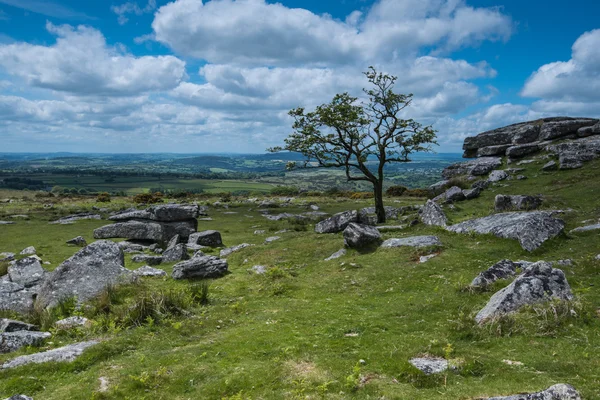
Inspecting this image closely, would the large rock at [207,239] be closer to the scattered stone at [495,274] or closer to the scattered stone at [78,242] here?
the scattered stone at [78,242]

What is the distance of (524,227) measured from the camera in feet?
79.4

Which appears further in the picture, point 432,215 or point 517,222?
point 432,215

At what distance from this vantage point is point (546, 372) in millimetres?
10086

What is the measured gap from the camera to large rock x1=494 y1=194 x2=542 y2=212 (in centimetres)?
3304

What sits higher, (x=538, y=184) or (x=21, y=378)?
(x=538, y=184)

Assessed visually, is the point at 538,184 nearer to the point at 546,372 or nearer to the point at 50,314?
the point at 546,372

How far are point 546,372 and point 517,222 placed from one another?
17337mm

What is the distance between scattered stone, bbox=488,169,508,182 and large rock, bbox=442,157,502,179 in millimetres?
3266

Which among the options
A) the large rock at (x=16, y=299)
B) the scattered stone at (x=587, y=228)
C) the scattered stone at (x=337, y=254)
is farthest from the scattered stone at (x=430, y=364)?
the scattered stone at (x=587, y=228)

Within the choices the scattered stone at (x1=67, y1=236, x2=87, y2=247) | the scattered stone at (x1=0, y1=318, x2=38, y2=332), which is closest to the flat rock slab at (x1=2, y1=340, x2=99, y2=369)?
the scattered stone at (x1=0, y1=318, x2=38, y2=332)

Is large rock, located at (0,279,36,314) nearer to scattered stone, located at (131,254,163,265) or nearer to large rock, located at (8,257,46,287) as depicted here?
large rock, located at (8,257,46,287)

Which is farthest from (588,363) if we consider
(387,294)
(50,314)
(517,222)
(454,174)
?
(454,174)

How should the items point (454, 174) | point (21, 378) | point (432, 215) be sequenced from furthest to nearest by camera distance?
point (454, 174)
point (432, 215)
point (21, 378)

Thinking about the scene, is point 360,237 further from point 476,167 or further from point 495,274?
point 476,167
